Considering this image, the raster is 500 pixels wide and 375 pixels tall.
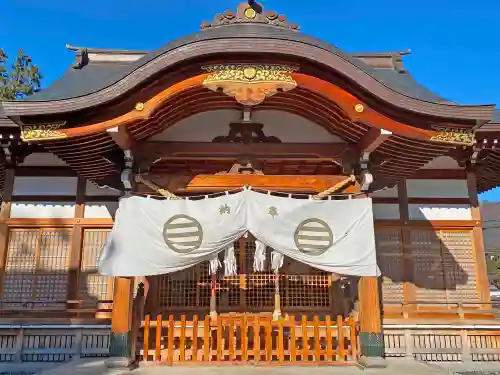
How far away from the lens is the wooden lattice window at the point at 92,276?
9195 millimetres

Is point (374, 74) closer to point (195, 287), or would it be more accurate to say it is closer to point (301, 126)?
point (301, 126)

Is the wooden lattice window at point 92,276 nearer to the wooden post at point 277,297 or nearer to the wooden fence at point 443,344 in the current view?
the wooden post at point 277,297

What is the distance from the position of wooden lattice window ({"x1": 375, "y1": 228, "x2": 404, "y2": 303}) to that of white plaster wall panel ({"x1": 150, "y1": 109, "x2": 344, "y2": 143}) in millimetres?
3005

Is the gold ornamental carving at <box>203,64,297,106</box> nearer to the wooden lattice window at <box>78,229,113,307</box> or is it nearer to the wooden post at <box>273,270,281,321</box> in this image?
the wooden post at <box>273,270,281,321</box>

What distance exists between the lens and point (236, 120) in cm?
773

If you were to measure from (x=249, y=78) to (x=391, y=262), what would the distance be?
536 cm

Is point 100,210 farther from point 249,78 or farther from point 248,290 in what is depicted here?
point 249,78

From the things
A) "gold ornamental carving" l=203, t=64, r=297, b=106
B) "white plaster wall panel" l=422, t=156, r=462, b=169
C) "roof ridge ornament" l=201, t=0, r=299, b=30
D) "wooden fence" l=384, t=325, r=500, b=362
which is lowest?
"wooden fence" l=384, t=325, r=500, b=362

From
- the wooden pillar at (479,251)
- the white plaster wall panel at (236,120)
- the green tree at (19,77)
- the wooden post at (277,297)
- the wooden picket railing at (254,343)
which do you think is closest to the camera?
the wooden picket railing at (254,343)

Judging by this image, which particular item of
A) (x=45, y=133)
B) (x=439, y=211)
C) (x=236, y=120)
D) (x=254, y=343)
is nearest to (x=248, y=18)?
(x=236, y=120)

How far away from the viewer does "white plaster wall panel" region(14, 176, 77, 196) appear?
31.5 ft

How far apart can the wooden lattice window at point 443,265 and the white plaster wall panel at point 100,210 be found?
21.1 ft

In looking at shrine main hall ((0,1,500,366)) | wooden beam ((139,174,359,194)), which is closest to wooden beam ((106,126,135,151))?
shrine main hall ((0,1,500,366))

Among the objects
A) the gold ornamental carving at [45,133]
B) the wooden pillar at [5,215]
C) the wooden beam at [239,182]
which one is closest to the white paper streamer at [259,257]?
the wooden beam at [239,182]
